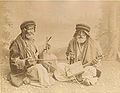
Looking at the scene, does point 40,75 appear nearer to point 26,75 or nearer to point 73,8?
point 26,75

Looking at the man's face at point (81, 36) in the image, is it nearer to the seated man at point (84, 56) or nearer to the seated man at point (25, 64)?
the seated man at point (84, 56)

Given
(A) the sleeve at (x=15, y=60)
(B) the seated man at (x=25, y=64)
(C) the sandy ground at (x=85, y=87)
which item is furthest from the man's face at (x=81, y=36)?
(A) the sleeve at (x=15, y=60)

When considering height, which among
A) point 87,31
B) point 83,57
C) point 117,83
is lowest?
point 117,83

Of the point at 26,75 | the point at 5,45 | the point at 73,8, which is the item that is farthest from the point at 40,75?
the point at 73,8

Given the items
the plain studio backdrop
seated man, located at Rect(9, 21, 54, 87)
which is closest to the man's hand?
seated man, located at Rect(9, 21, 54, 87)

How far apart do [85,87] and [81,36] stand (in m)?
0.39

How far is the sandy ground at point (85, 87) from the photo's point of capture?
3.07 metres

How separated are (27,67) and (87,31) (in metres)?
0.54

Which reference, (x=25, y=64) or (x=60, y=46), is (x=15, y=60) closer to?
(x=25, y=64)

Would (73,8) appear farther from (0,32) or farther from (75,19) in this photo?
(0,32)

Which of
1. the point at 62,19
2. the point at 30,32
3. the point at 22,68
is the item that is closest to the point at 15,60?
the point at 22,68

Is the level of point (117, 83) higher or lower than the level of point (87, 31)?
lower

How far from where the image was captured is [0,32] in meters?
3.11

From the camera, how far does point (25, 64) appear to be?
3.09m
